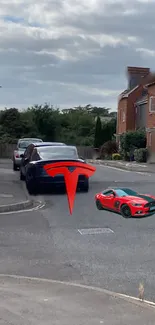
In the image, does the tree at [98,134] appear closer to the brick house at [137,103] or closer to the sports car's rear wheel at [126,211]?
the brick house at [137,103]

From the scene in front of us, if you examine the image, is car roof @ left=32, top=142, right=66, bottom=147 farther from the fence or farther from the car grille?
the car grille

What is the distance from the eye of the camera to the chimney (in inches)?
130

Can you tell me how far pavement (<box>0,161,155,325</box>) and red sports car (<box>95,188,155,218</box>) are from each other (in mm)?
3633

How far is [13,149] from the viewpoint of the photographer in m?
4.59

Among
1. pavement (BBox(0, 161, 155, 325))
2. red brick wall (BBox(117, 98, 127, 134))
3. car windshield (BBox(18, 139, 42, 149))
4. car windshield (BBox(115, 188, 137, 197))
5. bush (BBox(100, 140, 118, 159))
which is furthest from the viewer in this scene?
pavement (BBox(0, 161, 155, 325))

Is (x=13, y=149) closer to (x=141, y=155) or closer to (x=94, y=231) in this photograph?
(x=141, y=155)

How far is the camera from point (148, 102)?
3.71 metres

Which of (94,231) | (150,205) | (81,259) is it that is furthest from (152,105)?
(94,231)

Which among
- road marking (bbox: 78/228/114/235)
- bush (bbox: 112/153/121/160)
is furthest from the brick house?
road marking (bbox: 78/228/114/235)

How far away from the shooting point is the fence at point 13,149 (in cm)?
371

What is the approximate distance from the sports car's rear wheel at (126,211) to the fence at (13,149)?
82cm

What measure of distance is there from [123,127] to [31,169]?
0.81 metres

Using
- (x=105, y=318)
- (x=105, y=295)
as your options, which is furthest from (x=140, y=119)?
(x=105, y=295)

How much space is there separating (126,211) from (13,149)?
2.02 meters
